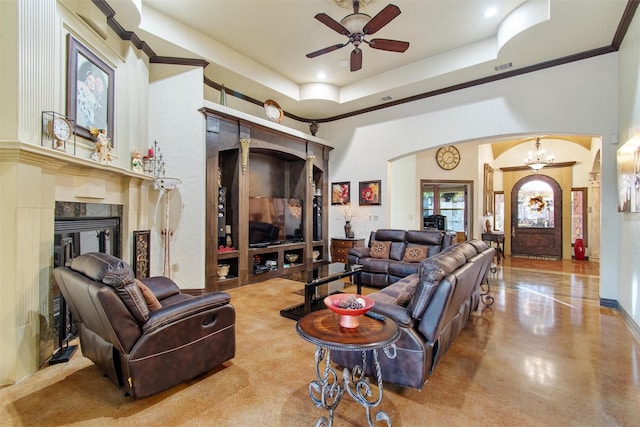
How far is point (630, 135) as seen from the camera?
3393 mm

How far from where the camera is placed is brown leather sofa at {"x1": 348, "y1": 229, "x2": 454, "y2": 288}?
4841mm

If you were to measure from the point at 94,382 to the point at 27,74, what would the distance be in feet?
8.22

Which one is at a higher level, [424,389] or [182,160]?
[182,160]

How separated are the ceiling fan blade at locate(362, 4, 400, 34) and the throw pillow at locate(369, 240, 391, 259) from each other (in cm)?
336

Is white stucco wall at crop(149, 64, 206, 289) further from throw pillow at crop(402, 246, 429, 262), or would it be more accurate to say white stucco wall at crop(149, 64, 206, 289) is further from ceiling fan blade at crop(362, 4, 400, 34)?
throw pillow at crop(402, 246, 429, 262)

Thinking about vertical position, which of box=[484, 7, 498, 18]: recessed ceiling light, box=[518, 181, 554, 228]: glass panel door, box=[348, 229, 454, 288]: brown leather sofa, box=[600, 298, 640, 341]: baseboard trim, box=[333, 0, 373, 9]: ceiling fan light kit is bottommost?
box=[600, 298, 640, 341]: baseboard trim

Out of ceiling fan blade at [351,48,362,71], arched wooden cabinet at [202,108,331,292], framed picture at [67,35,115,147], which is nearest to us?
framed picture at [67,35,115,147]

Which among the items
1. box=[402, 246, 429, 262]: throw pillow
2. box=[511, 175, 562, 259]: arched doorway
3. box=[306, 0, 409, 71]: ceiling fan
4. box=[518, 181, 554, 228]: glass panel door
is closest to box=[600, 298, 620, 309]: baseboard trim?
box=[402, 246, 429, 262]: throw pillow

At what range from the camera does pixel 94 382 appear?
87.3 inches

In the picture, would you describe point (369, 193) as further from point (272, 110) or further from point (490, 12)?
point (490, 12)

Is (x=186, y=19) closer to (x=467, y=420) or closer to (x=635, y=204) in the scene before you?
(x=467, y=420)

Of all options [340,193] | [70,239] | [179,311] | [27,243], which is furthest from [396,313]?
[340,193]

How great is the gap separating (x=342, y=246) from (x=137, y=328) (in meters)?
4.99

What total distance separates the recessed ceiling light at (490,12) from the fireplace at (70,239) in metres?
5.48
